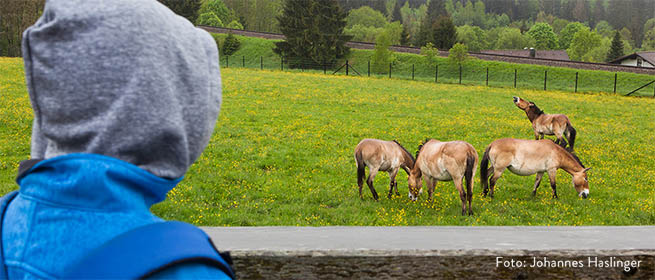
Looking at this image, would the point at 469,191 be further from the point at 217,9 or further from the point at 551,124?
the point at 217,9

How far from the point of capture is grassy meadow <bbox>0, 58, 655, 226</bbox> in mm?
10906

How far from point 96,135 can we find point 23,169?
23cm

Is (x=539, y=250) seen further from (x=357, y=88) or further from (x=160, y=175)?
(x=357, y=88)

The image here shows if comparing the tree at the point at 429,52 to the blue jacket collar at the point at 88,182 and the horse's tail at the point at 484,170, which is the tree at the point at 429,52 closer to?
the horse's tail at the point at 484,170

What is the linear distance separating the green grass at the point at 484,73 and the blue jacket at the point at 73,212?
46466 mm

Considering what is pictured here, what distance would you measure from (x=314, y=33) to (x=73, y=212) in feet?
214

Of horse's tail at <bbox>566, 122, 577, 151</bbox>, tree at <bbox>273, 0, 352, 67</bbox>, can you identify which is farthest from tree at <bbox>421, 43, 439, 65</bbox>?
horse's tail at <bbox>566, 122, 577, 151</bbox>

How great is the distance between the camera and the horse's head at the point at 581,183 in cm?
1214

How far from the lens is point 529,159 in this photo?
11.9 metres

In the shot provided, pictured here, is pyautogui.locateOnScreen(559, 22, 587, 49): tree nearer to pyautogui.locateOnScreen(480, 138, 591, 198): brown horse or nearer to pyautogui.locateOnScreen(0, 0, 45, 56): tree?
pyautogui.locateOnScreen(0, 0, 45, 56): tree

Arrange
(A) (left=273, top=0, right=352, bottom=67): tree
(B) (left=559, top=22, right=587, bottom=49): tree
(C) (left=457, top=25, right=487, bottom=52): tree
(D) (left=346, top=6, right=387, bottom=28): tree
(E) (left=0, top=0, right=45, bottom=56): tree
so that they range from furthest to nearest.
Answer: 1. (D) (left=346, top=6, right=387, bottom=28): tree
2. (B) (left=559, top=22, right=587, bottom=49): tree
3. (C) (left=457, top=25, right=487, bottom=52): tree
4. (A) (left=273, top=0, right=352, bottom=67): tree
5. (E) (left=0, top=0, right=45, bottom=56): tree

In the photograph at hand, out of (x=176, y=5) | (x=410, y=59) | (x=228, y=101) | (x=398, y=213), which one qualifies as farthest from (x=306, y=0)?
(x=398, y=213)

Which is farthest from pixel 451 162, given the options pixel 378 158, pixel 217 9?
pixel 217 9

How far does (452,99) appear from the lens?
3238 centimetres
